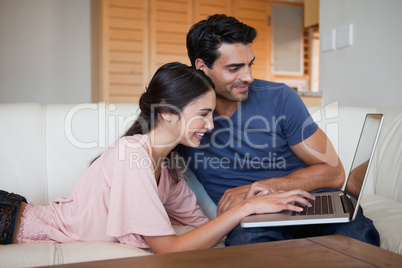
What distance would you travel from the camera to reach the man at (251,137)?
1.48 m

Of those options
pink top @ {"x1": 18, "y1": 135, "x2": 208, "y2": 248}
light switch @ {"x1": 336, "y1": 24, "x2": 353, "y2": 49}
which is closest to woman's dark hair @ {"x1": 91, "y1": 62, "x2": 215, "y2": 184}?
pink top @ {"x1": 18, "y1": 135, "x2": 208, "y2": 248}

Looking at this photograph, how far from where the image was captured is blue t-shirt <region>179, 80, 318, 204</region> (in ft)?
4.94

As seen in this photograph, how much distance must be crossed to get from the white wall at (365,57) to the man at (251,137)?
98cm

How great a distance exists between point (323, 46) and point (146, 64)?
83.6 inches

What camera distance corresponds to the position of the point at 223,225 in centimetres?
108

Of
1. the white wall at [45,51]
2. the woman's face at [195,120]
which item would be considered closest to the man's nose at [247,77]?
the woman's face at [195,120]

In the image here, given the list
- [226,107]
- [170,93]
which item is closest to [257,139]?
[226,107]

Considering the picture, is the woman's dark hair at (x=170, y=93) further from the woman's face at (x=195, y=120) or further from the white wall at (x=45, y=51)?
the white wall at (x=45, y=51)

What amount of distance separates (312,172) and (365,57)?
4.21 feet

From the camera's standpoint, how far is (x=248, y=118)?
5.00 feet

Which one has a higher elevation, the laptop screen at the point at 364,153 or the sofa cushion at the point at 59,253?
the laptop screen at the point at 364,153

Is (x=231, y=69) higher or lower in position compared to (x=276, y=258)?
higher

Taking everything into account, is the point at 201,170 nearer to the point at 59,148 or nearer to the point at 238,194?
the point at 238,194

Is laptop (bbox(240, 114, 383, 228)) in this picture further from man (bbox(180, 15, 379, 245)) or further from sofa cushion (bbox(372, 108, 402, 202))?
sofa cushion (bbox(372, 108, 402, 202))
